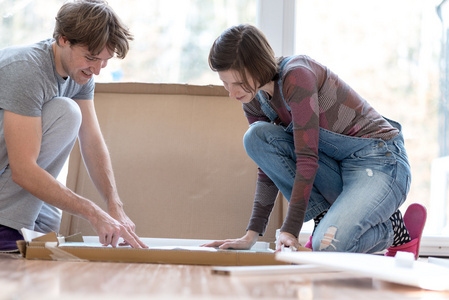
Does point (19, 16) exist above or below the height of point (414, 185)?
above

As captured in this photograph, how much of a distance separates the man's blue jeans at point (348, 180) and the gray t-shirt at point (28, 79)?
2.07 ft

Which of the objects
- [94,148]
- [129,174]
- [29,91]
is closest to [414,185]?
[129,174]

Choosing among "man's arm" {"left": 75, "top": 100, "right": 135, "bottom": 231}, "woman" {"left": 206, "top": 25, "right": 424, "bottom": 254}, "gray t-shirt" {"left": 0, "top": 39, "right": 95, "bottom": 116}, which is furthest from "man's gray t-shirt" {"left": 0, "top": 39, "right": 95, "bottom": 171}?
"woman" {"left": 206, "top": 25, "right": 424, "bottom": 254}

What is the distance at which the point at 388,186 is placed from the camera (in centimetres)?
143

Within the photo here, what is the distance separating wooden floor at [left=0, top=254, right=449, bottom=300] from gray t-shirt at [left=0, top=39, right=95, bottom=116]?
53cm

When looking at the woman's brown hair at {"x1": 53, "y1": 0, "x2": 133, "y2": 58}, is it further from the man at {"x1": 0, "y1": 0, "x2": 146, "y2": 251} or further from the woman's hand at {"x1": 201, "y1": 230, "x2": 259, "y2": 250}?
the woman's hand at {"x1": 201, "y1": 230, "x2": 259, "y2": 250}

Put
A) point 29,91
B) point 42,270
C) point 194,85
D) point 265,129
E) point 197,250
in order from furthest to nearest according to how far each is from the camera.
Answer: point 194,85 < point 265,129 < point 29,91 < point 197,250 < point 42,270

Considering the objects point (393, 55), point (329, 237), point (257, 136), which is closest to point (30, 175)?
point (257, 136)

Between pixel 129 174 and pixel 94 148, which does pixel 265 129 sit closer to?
pixel 94 148

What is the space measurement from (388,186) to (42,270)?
3.26 feet

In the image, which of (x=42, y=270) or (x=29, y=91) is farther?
(x=29, y=91)

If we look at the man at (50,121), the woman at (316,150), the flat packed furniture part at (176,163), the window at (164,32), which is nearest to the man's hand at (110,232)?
the man at (50,121)

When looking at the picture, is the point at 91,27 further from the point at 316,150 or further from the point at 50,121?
the point at 316,150

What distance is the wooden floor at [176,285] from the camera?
1.90 ft
